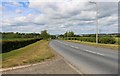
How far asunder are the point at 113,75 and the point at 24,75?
3695 millimetres

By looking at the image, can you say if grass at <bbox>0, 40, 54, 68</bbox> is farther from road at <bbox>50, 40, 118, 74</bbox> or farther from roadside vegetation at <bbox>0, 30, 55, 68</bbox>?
road at <bbox>50, 40, 118, 74</bbox>

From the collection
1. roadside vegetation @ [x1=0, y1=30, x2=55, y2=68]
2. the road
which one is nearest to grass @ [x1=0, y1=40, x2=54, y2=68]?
roadside vegetation @ [x1=0, y1=30, x2=55, y2=68]

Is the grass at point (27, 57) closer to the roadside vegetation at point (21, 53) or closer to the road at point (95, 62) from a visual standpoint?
the roadside vegetation at point (21, 53)

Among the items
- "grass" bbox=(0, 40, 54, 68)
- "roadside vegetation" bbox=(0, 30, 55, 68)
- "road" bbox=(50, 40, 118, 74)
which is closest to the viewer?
"road" bbox=(50, 40, 118, 74)

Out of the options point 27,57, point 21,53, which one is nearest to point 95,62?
point 27,57

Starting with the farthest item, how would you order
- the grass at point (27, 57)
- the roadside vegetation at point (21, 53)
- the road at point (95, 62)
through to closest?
the roadside vegetation at point (21, 53) → the grass at point (27, 57) → the road at point (95, 62)

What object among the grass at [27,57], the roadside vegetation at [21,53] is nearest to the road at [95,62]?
the grass at [27,57]

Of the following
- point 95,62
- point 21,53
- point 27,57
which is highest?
point 95,62

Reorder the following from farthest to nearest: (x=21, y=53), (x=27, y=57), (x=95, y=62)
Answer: (x=21, y=53) → (x=27, y=57) → (x=95, y=62)

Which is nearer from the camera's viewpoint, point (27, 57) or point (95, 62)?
point (95, 62)

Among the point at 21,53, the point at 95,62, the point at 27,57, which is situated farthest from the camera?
the point at 21,53

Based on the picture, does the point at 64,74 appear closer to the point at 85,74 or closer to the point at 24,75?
the point at 85,74

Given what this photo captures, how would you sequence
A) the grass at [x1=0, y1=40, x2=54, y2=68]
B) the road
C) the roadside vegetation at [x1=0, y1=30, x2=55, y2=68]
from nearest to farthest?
the road
the grass at [x1=0, y1=40, x2=54, y2=68]
the roadside vegetation at [x1=0, y1=30, x2=55, y2=68]

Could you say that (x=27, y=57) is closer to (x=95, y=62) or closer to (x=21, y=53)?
(x=95, y=62)
